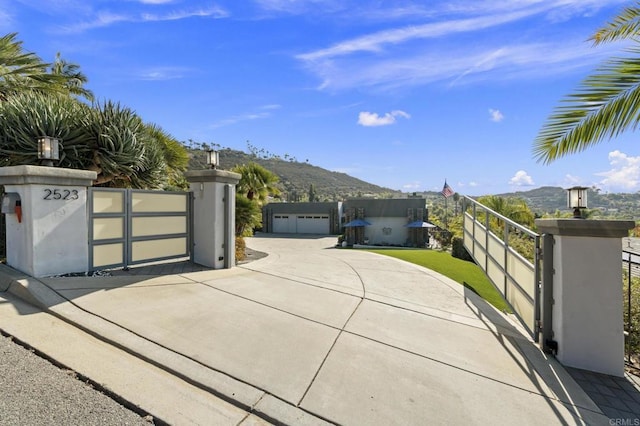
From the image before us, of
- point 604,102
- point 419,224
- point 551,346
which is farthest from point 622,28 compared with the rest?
A: point 419,224

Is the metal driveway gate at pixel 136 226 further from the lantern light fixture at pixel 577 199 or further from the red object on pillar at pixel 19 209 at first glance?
the lantern light fixture at pixel 577 199

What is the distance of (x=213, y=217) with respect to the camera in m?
6.73

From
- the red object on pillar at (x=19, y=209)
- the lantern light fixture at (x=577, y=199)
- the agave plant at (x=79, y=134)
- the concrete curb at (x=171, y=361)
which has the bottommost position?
the concrete curb at (x=171, y=361)

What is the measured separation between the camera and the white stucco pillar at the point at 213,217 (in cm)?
670

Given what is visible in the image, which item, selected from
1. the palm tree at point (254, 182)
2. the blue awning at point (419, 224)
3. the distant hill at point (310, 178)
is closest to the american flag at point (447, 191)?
the blue awning at point (419, 224)

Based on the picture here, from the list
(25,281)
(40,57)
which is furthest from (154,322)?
(40,57)

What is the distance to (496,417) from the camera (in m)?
2.50

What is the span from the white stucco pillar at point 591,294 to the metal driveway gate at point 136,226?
270 inches

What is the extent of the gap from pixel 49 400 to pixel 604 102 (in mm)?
6124

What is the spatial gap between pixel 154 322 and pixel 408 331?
319 cm

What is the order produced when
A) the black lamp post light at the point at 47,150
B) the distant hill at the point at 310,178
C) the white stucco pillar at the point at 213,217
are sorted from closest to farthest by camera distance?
the black lamp post light at the point at 47,150 < the white stucco pillar at the point at 213,217 < the distant hill at the point at 310,178

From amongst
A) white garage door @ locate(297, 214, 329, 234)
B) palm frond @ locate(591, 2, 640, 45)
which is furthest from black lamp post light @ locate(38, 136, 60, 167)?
white garage door @ locate(297, 214, 329, 234)

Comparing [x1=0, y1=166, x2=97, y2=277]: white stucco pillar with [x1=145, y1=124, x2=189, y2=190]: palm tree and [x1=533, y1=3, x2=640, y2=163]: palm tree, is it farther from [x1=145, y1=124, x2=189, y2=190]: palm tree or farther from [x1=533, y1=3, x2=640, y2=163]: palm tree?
[x1=533, y1=3, x2=640, y2=163]: palm tree

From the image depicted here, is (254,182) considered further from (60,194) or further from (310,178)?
(310,178)
